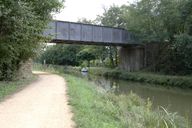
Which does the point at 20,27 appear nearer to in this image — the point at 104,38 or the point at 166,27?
the point at 166,27

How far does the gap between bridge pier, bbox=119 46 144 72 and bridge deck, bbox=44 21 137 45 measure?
7.05 feet

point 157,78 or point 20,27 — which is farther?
point 157,78

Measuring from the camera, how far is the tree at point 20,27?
64.0 feet

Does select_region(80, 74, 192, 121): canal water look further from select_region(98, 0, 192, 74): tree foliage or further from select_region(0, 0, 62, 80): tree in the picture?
select_region(98, 0, 192, 74): tree foliage

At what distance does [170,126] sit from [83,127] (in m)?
3.04

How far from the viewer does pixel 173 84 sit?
3722 cm

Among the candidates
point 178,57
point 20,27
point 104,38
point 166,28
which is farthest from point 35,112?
point 104,38

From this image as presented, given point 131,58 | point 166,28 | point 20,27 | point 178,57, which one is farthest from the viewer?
point 131,58

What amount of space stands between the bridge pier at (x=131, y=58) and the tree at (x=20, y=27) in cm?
2675

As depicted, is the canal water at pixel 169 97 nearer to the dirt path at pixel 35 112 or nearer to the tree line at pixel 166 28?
the dirt path at pixel 35 112

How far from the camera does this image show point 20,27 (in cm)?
2016

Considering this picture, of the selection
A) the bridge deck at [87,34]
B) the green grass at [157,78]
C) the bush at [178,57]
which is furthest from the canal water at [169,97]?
the bridge deck at [87,34]

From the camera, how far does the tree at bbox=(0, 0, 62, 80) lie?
1952 cm

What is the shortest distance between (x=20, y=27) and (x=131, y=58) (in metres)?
35.6
